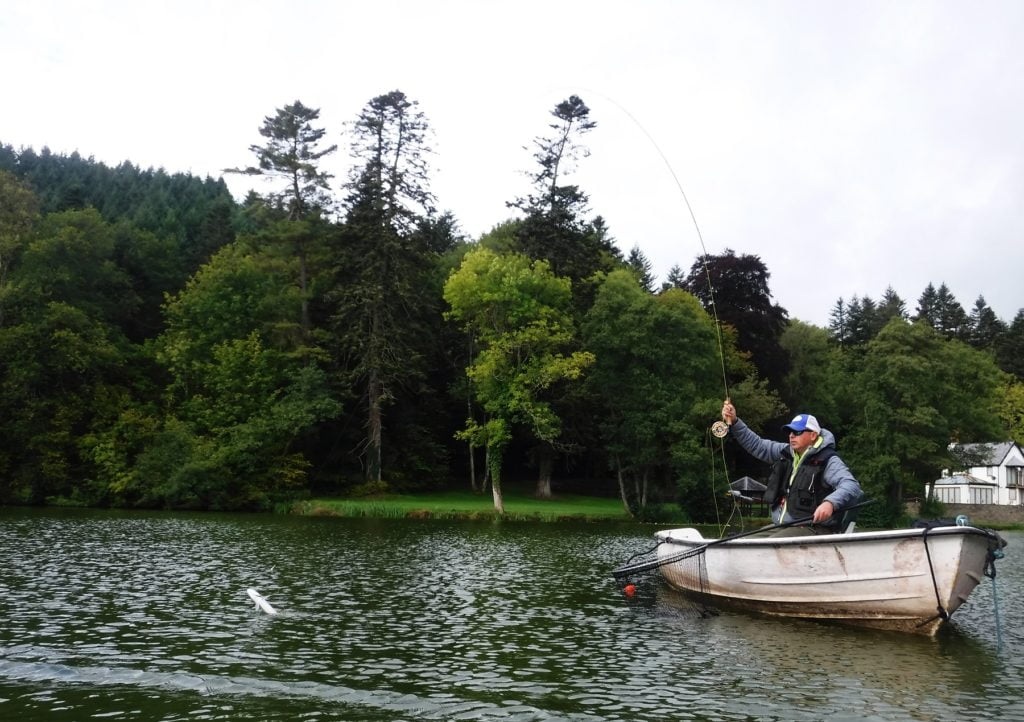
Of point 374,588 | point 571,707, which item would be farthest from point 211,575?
point 571,707

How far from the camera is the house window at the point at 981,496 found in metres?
81.7

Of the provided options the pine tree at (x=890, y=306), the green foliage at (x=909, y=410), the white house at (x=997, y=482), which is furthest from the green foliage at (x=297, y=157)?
the pine tree at (x=890, y=306)

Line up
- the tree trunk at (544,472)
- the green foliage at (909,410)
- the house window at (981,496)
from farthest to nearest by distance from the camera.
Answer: the house window at (981,496), the tree trunk at (544,472), the green foliage at (909,410)

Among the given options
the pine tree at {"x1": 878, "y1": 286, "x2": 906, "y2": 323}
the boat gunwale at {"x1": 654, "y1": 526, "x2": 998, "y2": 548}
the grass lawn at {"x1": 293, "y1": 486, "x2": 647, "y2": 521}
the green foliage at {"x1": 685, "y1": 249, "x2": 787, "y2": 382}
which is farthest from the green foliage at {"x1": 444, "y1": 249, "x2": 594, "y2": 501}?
the pine tree at {"x1": 878, "y1": 286, "x2": 906, "y2": 323}

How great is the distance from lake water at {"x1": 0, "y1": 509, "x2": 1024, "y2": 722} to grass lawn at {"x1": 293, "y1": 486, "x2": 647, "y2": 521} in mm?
21605

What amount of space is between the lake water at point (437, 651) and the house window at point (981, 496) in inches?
2694

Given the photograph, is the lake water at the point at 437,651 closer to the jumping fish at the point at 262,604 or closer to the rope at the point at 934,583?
the jumping fish at the point at 262,604

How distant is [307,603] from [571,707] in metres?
7.78

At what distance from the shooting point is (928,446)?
5291cm

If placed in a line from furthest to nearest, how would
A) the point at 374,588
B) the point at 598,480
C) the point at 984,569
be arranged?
1. the point at 598,480
2. the point at 374,588
3. the point at 984,569

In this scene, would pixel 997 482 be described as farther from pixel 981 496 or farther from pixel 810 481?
pixel 810 481

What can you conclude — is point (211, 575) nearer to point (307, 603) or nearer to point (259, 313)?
point (307, 603)

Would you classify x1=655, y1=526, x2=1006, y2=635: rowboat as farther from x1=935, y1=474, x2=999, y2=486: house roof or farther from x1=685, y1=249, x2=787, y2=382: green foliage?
x1=935, y1=474, x2=999, y2=486: house roof

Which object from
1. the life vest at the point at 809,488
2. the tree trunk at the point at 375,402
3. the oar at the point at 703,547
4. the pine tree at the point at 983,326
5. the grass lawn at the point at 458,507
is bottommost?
the grass lawn at the point at 458,507
